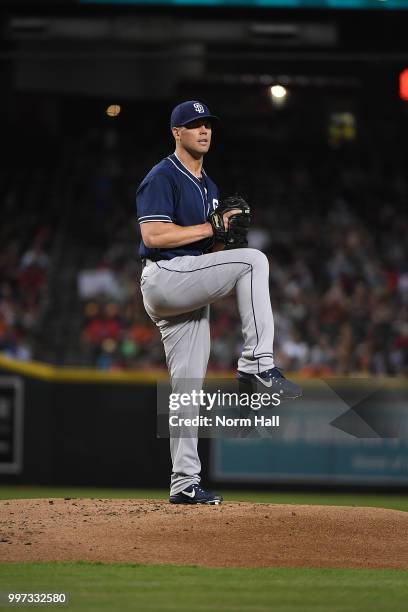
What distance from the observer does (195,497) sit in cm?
565

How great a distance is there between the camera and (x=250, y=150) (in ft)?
58.7

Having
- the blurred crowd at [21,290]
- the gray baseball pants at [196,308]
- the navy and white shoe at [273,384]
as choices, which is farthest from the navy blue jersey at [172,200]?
the blurred crowd at [21,290]

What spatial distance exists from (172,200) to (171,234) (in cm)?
21

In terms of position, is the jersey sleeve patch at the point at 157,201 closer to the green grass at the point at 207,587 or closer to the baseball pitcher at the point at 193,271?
the baseball pitcher at the point at 193,271

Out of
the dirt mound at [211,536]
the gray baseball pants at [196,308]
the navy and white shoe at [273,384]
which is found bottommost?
the dirt mound at [211,536]

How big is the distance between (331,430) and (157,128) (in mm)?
8708

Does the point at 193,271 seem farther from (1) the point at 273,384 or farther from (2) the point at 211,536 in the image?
(2) the point at 211,536

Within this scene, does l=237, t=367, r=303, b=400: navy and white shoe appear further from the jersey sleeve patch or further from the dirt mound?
the jersey sleeve patch

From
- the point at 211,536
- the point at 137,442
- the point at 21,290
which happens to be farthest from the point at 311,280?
the point at 211,536

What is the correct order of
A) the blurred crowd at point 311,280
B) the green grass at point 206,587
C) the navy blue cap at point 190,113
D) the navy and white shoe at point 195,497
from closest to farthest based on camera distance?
1. the green grass at point 206,587
2. the navy blue cap at point 190,113
3. the navy and white shoe at point 195,497
4. the blurred crowd at point 311,280

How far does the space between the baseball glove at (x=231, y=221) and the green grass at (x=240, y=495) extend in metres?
4.52

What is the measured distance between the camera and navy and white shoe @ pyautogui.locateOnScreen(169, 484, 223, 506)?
5.64m

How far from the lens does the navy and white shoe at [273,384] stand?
5176 mm

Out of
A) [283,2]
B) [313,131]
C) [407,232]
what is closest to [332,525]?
[283,2]
